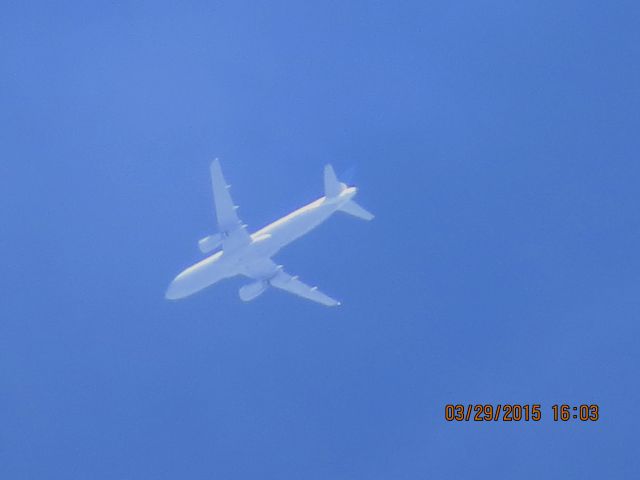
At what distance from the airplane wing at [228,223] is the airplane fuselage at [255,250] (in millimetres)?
462

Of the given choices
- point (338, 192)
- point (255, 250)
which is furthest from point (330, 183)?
point (255, 250)

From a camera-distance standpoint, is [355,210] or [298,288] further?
[298,288]

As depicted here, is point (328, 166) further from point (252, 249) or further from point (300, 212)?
point (252, 249)

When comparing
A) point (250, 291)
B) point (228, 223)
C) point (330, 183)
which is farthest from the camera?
point (250, 291)

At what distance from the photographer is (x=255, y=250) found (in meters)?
58.4

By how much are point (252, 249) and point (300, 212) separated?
4037 mm

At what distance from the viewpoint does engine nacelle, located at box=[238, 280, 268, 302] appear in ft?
207

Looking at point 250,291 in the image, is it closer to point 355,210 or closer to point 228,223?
point 228,223

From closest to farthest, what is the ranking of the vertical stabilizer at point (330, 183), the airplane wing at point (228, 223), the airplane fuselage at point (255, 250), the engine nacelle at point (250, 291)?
1. the airplane wing at point (228, 223)
2. the airplane fuselage at point (255, 250)
3. the vertical stabilizer at point (330, 183)
4. the engine nacelle at point (250, 291)

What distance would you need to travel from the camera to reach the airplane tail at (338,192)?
195 feet

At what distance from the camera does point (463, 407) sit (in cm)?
5994

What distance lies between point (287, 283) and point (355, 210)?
8110mm

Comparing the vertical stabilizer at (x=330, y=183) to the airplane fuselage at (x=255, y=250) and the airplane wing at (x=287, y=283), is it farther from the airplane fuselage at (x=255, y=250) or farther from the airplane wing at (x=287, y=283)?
the airplane wing at (x=287, y=283)

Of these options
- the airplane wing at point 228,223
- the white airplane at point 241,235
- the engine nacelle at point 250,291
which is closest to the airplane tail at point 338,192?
the white airplane at point 241,235
